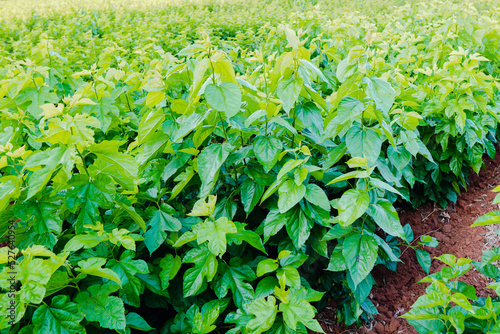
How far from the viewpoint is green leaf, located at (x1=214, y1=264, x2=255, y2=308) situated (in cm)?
187

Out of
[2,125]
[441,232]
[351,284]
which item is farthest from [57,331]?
[441,232]

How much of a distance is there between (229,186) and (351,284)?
0.93 m

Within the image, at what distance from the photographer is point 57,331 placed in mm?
1384

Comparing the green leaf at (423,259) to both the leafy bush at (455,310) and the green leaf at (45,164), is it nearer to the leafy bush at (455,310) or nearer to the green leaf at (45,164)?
the leafy bush at (455,310)

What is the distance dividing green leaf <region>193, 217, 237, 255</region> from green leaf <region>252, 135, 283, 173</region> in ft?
1.19

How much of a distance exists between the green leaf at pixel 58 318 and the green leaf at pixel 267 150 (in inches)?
42.3

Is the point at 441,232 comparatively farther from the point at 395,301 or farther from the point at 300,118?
the point at 300,118

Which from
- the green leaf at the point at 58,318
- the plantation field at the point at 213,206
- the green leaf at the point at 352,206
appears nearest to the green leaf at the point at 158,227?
the plantation field at the point at 213,206

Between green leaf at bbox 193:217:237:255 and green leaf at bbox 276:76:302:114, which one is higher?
green leaf at bbox 276:76:302:114

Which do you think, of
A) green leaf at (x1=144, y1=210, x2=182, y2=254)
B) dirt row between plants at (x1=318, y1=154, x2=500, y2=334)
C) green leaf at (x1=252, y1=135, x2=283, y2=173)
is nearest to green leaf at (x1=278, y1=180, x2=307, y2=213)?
green leaf at (x1=252, y1=135, x2=283, y2=173)

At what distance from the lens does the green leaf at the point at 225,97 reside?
1.69 meters

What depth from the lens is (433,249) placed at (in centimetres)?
296

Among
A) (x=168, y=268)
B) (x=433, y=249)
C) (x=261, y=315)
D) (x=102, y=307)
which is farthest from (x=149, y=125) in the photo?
(x=433, y=249)

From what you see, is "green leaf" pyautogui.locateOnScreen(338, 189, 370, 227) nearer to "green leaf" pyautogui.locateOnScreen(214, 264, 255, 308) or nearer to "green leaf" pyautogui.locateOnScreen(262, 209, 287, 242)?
"green leaf" pyautogui.locateOnScreen(262, 209, 287, 242)
